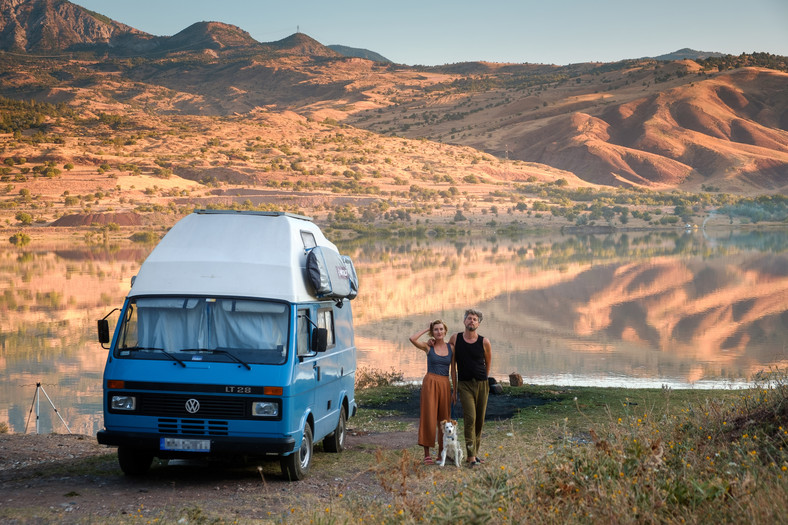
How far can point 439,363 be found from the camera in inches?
424

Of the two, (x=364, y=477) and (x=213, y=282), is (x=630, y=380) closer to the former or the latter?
(x=364, y=477)

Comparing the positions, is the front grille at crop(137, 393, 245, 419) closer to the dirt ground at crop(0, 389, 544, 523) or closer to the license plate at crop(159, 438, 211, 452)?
the license plate at crop(159, 438, 211, 452)

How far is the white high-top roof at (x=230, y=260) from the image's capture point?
Answer: 393 inches

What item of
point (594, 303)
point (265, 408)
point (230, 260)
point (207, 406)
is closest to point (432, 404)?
point (265, 408)

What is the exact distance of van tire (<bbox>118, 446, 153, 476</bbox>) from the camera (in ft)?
32.4

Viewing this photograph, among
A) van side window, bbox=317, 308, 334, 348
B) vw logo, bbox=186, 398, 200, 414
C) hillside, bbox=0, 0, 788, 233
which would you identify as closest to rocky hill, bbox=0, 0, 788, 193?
hillside, bbox=0, 0, 788, 233

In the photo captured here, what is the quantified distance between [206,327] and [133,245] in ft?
206

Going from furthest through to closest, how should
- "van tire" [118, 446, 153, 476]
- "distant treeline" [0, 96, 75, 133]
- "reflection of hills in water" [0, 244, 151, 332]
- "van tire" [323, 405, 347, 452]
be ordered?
1. "distant treeline" [0, 96, 75, 133]
2. "reflection of hills in water" [0, 244, 151, 332]
3. "van tire" [323, 405, 347, 452]
4. "van tire" [118, 446, 153, 476]

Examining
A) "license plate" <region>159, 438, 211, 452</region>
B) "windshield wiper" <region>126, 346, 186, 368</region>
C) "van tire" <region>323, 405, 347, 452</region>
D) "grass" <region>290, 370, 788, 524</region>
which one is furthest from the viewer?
"van tire" <region>323, 405, 347, 452</region>

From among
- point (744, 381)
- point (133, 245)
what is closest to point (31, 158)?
point (133, 245)

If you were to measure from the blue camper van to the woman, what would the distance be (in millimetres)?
1255

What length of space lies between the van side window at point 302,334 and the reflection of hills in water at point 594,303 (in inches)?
559

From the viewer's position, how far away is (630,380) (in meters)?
23.4

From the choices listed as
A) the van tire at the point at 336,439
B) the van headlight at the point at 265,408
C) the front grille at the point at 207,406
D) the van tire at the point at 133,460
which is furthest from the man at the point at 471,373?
the van tire at the point at 133,460
